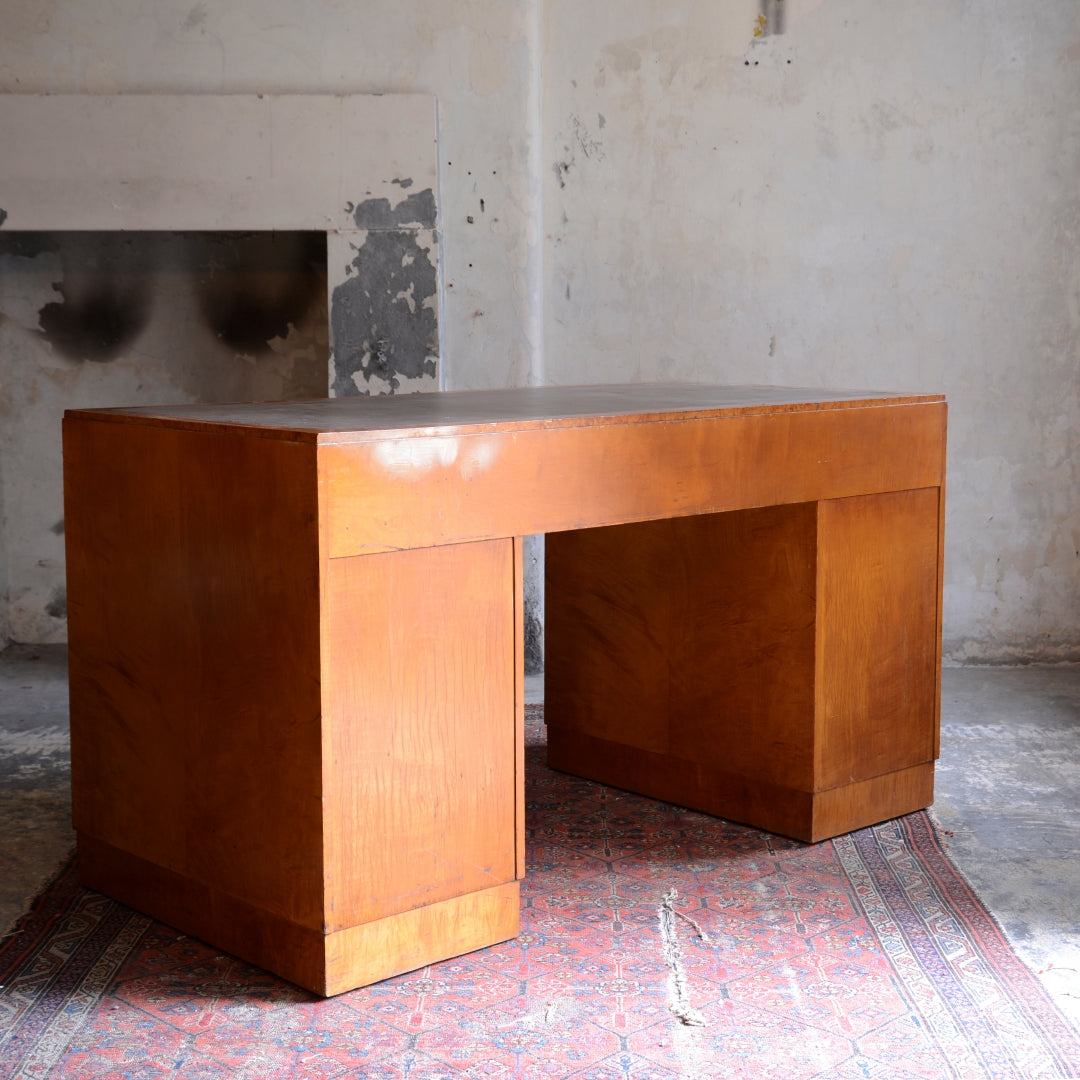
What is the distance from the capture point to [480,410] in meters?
2.70

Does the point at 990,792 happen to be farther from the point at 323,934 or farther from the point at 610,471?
the point at 323,934

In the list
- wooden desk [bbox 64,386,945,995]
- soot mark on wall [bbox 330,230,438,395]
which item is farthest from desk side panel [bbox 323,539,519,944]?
soot mark on wall [bbox 330,230,438,395]

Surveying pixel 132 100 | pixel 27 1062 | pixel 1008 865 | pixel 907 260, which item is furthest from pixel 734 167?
pixel 27 1062

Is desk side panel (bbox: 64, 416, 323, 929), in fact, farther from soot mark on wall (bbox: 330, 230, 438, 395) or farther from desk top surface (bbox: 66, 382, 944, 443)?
soot mark on wall (bbox: 330, 230, 438, 395)

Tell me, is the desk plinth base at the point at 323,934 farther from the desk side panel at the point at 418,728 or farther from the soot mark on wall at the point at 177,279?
the soot mark on wall at the point at 177,279

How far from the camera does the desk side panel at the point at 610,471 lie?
7.36ft

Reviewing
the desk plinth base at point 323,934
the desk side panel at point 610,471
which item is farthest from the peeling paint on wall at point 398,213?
the desk plinth base at point 323,934

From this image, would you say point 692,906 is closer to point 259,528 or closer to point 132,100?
point 259,528

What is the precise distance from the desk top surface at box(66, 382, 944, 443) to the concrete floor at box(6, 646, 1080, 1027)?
1.00 m

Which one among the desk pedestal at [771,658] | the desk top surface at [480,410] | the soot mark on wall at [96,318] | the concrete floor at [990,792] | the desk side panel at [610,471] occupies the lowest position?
the concrete floor at [990,792]

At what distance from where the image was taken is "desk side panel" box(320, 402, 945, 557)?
7.36 ft

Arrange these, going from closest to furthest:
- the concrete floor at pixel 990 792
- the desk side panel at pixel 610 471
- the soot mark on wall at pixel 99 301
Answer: the desk side panel at pixel 610 471 → the concrete floor at pixel 990 792 → the soot mark on wall at pixel 99 301

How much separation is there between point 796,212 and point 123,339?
7.89 feet

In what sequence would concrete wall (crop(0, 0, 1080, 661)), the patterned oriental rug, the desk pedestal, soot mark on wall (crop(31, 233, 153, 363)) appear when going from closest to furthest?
1. the patterned oriental rug
2. the desk pedestal
3. concrete wall (crop(0, 0, 1080, 661))
4. soot mark on wall (crop(31, 233, 153, 363))
